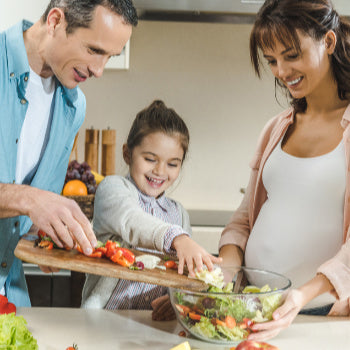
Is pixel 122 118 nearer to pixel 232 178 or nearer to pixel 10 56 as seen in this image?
pixel 232 178

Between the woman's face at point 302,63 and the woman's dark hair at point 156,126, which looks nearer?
the woman's face at point 302,63

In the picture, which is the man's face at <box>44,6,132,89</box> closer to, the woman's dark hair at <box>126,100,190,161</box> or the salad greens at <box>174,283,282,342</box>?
the woman's dark hair at <box>126,100,190,161</box>

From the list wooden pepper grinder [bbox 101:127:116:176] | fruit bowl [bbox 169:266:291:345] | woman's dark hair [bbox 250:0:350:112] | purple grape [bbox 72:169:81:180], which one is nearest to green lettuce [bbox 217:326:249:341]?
fruit bowl [bbox 169:266:291:345]

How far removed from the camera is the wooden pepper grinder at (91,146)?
3.05 meters

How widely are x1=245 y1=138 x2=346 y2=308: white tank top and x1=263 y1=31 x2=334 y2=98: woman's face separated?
0.19 m

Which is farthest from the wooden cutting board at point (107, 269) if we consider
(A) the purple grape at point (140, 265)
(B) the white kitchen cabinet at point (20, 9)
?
(B) the white kitchen cabinet at point (20, 9)

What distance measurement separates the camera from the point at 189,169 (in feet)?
10.5

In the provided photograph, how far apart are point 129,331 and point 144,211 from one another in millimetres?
368

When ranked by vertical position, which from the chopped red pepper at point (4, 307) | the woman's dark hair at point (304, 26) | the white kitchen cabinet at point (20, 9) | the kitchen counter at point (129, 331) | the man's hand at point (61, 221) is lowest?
the kitchen counter at point (129, 331)

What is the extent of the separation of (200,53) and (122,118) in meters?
0.64

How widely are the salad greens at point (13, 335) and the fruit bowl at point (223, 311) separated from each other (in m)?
0.32

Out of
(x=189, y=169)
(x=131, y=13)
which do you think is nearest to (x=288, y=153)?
(x=131, y=13)

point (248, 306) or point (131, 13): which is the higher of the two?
point (131, 13)

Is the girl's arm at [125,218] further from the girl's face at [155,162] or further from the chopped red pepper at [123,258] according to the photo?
the chopped red pepper at [123,258]
